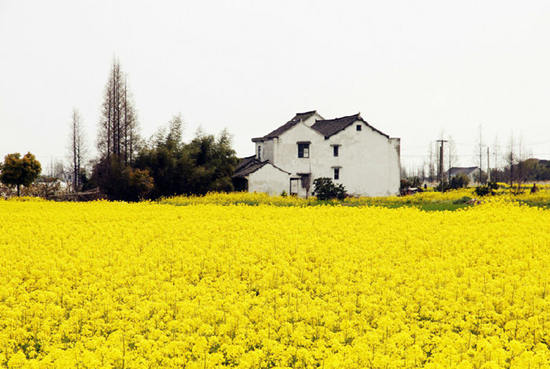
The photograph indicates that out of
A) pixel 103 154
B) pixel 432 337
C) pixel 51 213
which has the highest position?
pixel 103 154

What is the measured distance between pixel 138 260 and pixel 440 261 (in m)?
7.14

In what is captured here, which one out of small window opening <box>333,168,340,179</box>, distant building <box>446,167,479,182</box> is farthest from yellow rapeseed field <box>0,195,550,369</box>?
distant building <box>446,167,479,182</box>

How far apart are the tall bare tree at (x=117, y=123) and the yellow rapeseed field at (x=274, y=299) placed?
34362 mm

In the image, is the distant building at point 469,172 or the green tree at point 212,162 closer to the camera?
the green tree at point 212,162

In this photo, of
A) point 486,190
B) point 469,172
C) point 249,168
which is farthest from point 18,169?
point 469,172

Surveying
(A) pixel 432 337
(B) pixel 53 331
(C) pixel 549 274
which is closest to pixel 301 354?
(A) pixel 432 337

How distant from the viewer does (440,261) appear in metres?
12.1

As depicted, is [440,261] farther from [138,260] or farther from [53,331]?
[53,331]

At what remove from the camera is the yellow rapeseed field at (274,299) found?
6.75 metres

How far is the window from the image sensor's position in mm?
51219

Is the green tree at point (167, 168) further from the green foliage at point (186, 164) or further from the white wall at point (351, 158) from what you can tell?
the white wall at point (351, 158)

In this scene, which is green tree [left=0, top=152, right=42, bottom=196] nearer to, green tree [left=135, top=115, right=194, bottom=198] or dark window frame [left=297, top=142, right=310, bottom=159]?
green tree [left=135, top=115, right=194, bottom=198]

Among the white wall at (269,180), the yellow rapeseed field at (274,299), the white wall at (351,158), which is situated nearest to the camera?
the yellow rapeseed field at (274,299)

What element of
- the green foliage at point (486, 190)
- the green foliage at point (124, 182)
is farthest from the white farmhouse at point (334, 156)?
the green foliage at point (486, 190)
